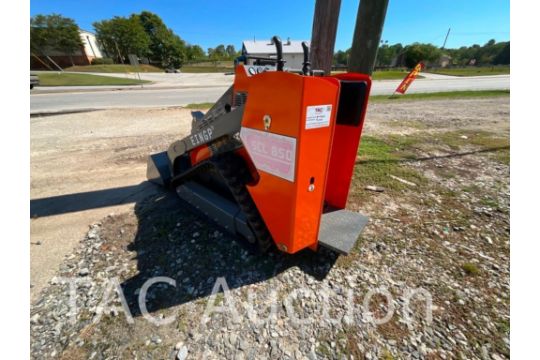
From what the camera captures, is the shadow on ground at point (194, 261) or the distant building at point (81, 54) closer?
the shadow on ground at point (194, 261)

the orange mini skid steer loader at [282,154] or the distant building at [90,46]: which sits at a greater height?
the distant building at [90,46]

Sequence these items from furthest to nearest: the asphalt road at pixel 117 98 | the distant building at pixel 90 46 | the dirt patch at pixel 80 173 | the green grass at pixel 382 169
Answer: the distant building at pixel 90 46
the asphalt road at pixel 117 98
the green grass at pixel 382 169
the dirt patch at pixel 80 173

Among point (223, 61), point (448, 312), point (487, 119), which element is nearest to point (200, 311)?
point (448, 312)

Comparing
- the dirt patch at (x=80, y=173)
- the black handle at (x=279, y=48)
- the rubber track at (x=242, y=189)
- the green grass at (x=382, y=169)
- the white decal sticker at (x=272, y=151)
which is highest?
the black handle at (x=279, y=48)

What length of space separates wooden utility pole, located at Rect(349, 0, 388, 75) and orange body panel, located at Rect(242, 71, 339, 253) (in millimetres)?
1606

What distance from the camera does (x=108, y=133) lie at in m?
6.64

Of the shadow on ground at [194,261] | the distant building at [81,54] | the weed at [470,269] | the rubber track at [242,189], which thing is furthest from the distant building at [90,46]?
the weed at [470,269]

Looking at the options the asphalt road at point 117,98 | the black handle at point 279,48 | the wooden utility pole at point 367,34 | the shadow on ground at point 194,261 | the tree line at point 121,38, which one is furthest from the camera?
the tree line at point 121,38

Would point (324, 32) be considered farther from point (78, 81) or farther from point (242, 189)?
point (78, 81)

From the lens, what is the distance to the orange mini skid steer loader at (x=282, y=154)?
1.49 meters

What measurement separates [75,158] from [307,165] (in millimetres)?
5472

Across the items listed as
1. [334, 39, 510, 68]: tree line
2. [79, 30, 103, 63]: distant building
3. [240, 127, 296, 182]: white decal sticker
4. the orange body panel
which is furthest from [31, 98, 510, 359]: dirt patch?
[79, 30, 103, 63]: distant building

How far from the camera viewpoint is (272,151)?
1658 mm

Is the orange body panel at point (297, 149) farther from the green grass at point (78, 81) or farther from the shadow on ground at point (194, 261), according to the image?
the green grass at point (78, 81)
